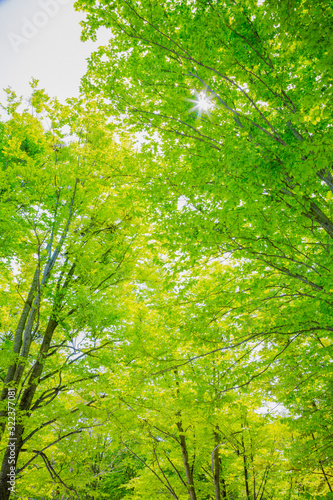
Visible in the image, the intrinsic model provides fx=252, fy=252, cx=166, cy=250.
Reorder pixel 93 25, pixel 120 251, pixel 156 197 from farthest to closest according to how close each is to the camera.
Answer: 1. pixel 120 251
2. pixel 156 197
3. pixel 93 25

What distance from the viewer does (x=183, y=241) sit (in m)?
3.27

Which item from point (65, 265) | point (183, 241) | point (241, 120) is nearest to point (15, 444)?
point (65, 265)

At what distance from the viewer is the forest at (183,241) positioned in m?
2.65

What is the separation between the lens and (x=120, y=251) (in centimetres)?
570

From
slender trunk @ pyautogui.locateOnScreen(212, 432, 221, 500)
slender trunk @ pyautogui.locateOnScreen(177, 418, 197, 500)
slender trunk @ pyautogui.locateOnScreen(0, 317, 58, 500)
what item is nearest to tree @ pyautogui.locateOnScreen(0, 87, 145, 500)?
slender trunk @ pyautogui.locateOnScreen(0, 317, 58, 500)

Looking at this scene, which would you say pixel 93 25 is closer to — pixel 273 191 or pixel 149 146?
pixel 149 146

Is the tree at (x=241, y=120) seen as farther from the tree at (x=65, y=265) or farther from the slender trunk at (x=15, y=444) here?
the slender trunk at (x=15, y=444)

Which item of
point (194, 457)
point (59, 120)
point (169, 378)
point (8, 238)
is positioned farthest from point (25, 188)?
point (194, 457)

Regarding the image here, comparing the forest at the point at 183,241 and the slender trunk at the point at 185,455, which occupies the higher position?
the forest at the point at 183,241

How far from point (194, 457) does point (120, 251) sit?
634 centimetres

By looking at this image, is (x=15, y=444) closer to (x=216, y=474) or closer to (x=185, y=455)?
(x=185, y=455)

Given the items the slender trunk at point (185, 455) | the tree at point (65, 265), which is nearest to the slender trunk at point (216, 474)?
the slender trunk at point (185, 455)

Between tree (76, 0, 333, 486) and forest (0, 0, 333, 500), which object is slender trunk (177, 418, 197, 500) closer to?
forest (0, 0, 333, 500)

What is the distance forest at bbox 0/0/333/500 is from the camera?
2.65m
